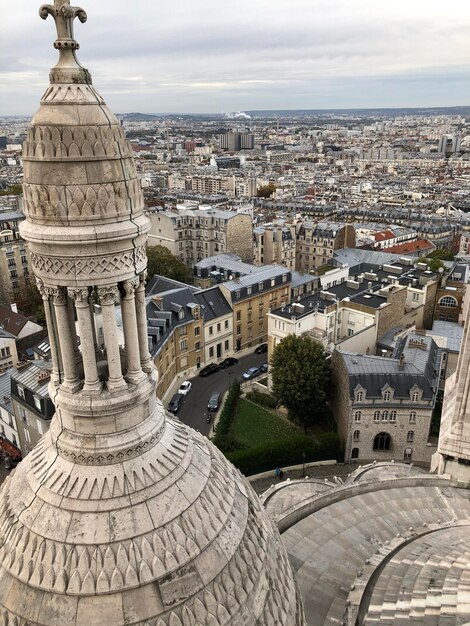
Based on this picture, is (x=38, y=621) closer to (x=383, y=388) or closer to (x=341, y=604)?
(x=341, y=604)

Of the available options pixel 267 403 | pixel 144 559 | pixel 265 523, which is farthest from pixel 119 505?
pixel 267 403

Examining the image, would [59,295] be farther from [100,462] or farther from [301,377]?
[301,377]

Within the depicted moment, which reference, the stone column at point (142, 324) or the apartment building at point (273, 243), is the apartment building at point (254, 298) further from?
the stone column at point (142, 324)

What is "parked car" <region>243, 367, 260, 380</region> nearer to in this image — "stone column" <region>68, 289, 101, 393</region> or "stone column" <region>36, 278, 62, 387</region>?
"stone column" <region>36, 278, 62, 387</region>

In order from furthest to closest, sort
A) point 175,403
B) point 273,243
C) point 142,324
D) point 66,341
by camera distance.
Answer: point 273,243 → point 175,403 → point 142,324 → point 66,341

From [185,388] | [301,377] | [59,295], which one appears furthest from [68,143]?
[185,388]

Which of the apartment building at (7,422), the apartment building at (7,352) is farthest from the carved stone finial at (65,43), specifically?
the apartment building at (7,352)

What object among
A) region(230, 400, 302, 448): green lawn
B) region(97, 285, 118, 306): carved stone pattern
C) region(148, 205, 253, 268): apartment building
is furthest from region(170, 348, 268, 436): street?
region(97, 285, 118, 306): carved stone pattern
